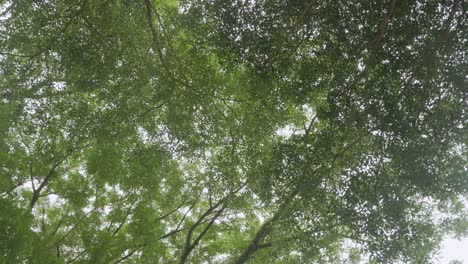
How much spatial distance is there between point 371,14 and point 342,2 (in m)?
0.37

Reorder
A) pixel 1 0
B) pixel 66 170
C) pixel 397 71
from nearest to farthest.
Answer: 1. pixel 397 71
2. pixel 1 0
3. pixel 66 170

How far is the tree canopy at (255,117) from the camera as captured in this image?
4.27m

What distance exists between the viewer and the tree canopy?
4273mm

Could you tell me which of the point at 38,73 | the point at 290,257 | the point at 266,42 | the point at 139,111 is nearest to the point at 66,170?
the point at 38,73

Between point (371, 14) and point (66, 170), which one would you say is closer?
point (371, 14)


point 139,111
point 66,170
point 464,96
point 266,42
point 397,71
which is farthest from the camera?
point 66,170

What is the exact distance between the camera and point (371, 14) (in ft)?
14.4

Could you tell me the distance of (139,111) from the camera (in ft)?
20.8

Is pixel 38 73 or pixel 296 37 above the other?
pixel 38 73

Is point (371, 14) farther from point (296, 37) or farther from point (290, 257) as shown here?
point (290, 257)

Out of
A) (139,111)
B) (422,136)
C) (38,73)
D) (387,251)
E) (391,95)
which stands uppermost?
(38,73)

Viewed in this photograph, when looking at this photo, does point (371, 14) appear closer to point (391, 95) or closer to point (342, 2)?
point (342, 2)

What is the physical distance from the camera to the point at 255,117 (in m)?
6.30

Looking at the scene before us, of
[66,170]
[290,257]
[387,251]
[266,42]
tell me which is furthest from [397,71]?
[66,170]
